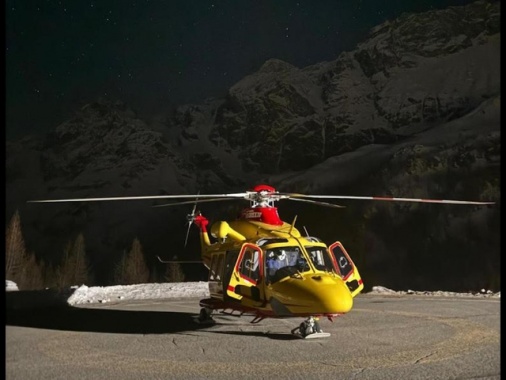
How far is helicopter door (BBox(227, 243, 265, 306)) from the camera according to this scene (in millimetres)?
10656

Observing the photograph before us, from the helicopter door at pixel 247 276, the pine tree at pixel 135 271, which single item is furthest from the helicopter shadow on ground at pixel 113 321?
the pine tree at pixel 135 271

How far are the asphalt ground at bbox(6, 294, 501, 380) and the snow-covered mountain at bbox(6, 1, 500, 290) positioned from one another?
290ft

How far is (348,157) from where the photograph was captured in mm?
146375

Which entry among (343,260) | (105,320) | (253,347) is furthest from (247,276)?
(105,320)

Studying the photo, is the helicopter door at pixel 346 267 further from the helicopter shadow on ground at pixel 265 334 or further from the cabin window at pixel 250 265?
the helicopter shadow on ground at pixel 265 334

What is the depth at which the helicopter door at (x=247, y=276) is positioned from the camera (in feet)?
35.0

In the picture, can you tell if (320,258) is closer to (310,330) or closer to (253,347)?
(310,330)

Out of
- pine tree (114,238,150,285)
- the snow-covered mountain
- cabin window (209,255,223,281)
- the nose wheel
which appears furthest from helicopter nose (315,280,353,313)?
the snow-covered mountain

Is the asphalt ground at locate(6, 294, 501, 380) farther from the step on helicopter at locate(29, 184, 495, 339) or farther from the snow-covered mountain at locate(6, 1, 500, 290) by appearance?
the snow-covered mountain at locate(6, 1, 500, 290)

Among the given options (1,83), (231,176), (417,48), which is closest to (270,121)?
(231,176)

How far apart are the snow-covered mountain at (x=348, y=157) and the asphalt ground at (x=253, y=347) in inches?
3486

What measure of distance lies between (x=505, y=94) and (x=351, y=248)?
349 ft

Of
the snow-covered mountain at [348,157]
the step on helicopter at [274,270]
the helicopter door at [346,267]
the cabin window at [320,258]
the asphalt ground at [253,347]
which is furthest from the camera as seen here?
the snow-covered mountain at [348,157]

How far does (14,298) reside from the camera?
60.7 feet
